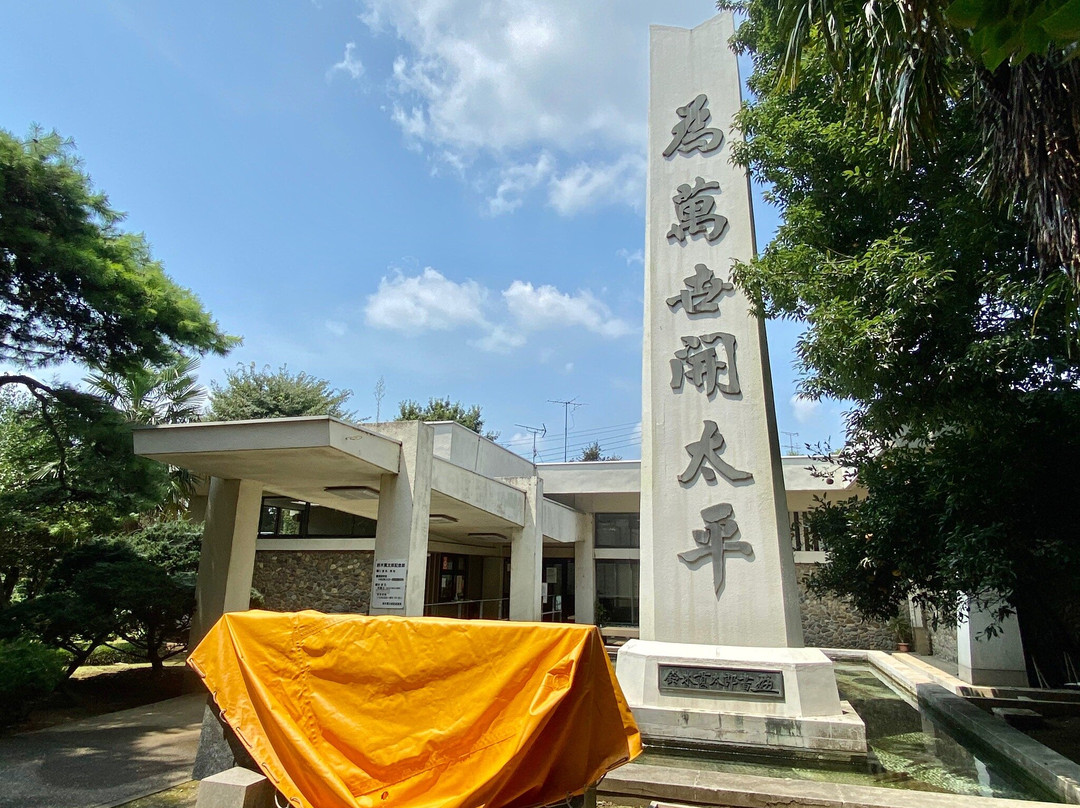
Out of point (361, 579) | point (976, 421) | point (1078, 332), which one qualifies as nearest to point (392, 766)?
point (1078, 332)

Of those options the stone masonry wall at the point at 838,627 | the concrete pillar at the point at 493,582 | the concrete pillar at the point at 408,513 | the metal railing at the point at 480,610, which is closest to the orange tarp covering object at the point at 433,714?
the concrete pillar at the point at 408,513

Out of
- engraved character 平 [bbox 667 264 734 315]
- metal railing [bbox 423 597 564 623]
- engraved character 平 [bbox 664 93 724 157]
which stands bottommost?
metal railing [bbox 423 597 564 623]

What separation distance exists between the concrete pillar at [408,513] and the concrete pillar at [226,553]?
227 centimetres

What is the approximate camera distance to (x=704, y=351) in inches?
320

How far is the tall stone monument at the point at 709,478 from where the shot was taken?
6383 mm

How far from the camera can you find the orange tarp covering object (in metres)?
2.82

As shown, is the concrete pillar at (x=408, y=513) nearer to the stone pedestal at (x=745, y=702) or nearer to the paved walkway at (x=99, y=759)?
the paved walkway at (x=99, y=759)

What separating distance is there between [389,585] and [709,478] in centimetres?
436

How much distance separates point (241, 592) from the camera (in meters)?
9.46

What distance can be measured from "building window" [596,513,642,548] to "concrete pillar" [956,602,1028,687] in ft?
31.5

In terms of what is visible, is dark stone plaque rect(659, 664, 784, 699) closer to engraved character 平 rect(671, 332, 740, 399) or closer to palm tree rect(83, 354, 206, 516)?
engraved character 平 rect(671, 332, 740, 399)

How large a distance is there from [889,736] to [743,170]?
7.00 m

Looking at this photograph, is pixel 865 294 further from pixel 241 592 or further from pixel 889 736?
pixel 241 592

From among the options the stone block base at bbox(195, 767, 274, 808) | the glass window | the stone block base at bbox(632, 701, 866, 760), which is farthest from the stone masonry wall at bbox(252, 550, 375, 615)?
the stone block base at bbox(195, 767, 274, 808)
